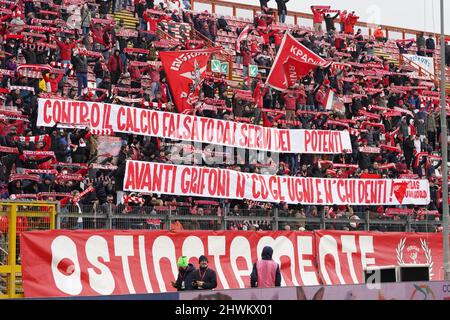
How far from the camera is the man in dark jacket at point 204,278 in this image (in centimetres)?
1633

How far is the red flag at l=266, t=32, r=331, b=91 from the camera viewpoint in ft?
97.9

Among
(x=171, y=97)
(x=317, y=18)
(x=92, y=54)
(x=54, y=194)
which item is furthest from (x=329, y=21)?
(x=54, y=194)

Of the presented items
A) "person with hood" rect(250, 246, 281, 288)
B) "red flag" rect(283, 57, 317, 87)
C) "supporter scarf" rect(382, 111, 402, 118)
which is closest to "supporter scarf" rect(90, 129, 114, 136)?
"red flag" rect(283, 57, 317, 87)

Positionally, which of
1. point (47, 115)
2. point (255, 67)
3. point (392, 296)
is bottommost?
point (392, 296)

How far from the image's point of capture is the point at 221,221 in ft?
68.0

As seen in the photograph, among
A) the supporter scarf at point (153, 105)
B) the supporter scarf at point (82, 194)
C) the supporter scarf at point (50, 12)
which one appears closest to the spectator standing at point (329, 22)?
the supporter scarf at point (153, 105)

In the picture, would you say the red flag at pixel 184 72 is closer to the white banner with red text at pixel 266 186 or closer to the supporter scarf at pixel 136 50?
the supporter scarf at pixel 136 50

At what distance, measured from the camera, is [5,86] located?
25.0m

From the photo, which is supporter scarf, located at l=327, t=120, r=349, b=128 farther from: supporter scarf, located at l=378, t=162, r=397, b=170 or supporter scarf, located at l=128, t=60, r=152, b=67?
supporter scarf, located at l=128, t=60, r=152, b=67

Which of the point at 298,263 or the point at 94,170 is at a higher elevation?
the point at 94,170

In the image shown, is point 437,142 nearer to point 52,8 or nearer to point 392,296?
point 52,8

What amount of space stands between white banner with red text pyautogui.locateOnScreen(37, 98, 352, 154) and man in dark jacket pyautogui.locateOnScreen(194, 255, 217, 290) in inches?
308
